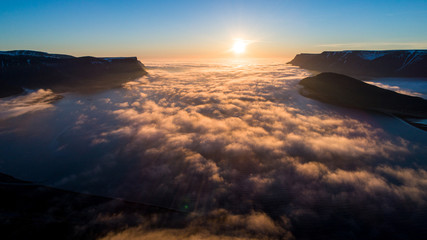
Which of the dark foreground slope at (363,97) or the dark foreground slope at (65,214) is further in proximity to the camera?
the dark foreground slope at (363,97)

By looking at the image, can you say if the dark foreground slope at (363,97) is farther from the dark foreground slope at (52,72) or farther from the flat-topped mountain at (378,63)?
the dark foreground slope at (52,72)

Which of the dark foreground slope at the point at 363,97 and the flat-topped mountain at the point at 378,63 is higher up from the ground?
the flat-topped mountain at the point at 378,63

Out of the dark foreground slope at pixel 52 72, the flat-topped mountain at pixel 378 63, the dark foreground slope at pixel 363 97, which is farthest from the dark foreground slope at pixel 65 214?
the flat-topped mountain at pixel 378 63

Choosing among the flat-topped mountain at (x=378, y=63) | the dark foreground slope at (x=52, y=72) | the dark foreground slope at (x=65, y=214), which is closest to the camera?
the dark foreground slope at (x=65, y=214)

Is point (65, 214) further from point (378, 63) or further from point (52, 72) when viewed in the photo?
point (378, 63)

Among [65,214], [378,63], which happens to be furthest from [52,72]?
[378,63]

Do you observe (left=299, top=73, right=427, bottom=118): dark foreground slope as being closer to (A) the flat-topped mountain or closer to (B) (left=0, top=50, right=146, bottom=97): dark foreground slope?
(A) the flat-topped mountain

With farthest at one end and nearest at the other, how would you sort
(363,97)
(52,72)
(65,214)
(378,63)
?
(378,63) → (52,72) → (363,97) → (65,214)

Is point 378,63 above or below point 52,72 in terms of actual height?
above
